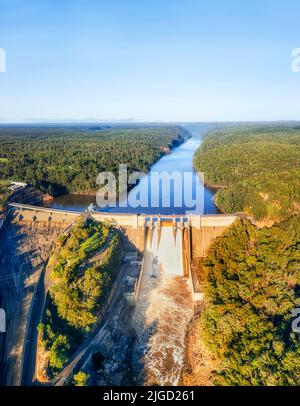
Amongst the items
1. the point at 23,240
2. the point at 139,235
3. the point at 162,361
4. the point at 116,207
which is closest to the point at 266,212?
the point at 139,235

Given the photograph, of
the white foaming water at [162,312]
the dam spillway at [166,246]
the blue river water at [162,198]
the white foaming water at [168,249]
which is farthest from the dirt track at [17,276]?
the blue river water at [162,198]

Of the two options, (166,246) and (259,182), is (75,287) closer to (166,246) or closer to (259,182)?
(166,246)

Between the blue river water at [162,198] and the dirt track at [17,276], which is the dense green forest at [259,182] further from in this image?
the dirt track at [17,276]

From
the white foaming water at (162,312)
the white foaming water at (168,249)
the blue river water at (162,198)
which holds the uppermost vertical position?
the blue river water at (162,198)

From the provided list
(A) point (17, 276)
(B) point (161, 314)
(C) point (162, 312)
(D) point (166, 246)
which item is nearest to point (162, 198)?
(D) point (166, 246)

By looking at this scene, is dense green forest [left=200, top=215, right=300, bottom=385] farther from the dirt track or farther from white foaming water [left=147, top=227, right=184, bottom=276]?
the dirt track

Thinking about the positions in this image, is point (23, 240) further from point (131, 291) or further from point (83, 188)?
point (83, 188)
